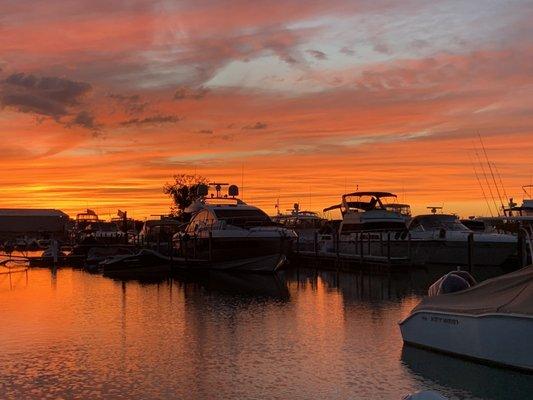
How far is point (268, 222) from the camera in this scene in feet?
128

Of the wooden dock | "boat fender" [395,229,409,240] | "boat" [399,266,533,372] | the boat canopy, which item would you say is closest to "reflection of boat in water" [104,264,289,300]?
the wooden dock

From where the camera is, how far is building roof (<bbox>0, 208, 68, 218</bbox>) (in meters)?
135

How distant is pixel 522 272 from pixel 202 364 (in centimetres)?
714

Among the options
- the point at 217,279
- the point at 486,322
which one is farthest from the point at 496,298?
the point at 217,279

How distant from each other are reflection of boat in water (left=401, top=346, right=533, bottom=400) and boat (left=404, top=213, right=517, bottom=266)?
2388 centimetres

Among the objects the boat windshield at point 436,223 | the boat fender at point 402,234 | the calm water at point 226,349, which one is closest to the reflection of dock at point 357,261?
the boat fender at point 402,234

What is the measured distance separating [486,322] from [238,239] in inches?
941

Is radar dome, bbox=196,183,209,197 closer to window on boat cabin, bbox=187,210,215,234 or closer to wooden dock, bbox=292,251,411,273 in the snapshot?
window on boat cabin, bbox=187,210,215,234

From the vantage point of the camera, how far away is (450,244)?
131 ft

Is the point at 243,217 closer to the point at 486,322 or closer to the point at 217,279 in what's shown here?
the point at 217,279

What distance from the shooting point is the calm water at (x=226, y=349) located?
12.9 meters

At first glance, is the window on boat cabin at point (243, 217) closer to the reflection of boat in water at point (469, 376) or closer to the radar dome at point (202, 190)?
the radar dome at point (202, 190)

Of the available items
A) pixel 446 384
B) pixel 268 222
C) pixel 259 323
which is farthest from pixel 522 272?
pixel 268 222

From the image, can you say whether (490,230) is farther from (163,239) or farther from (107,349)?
(107,349)
